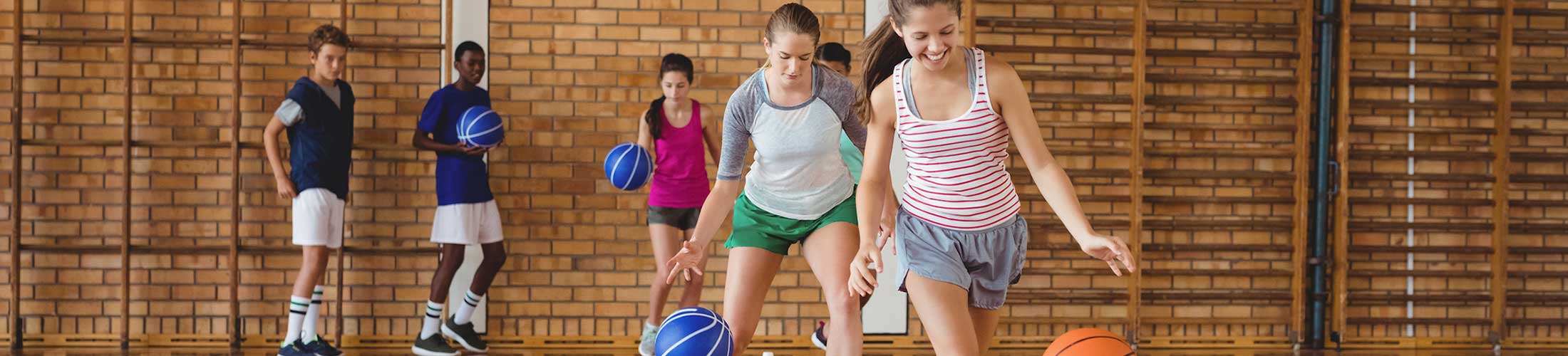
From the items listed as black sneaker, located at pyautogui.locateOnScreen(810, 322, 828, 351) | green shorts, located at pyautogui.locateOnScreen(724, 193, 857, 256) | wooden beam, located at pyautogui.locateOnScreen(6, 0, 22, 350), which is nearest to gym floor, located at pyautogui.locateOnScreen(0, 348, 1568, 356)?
black sneaker, located at pyautogui.locateOnScreen(810, 322, 828, 351)

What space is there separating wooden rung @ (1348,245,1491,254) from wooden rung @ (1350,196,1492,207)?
0.23 m

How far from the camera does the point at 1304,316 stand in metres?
5.81

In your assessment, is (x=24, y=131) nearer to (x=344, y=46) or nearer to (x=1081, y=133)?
(x=344, y=46)

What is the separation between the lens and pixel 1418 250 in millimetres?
5832

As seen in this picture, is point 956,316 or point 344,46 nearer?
point 956,316

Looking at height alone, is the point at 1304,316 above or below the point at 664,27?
below

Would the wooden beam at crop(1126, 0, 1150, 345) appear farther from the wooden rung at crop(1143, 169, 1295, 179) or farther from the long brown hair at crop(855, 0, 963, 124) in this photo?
the long brown hair at crop(855, 0, 963, 124)

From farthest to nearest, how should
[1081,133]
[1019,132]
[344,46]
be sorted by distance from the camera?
[1081,133], [344,46], [1019,132]

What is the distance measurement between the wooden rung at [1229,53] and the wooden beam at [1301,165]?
0.07 metres

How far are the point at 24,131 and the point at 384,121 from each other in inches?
68.6

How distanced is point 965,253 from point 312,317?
3483mm

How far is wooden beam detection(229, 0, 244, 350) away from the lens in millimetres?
5113

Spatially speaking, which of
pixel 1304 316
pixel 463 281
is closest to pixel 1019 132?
pixel 463 281

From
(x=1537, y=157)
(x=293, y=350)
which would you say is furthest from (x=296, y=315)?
(x=1537, y=157)
